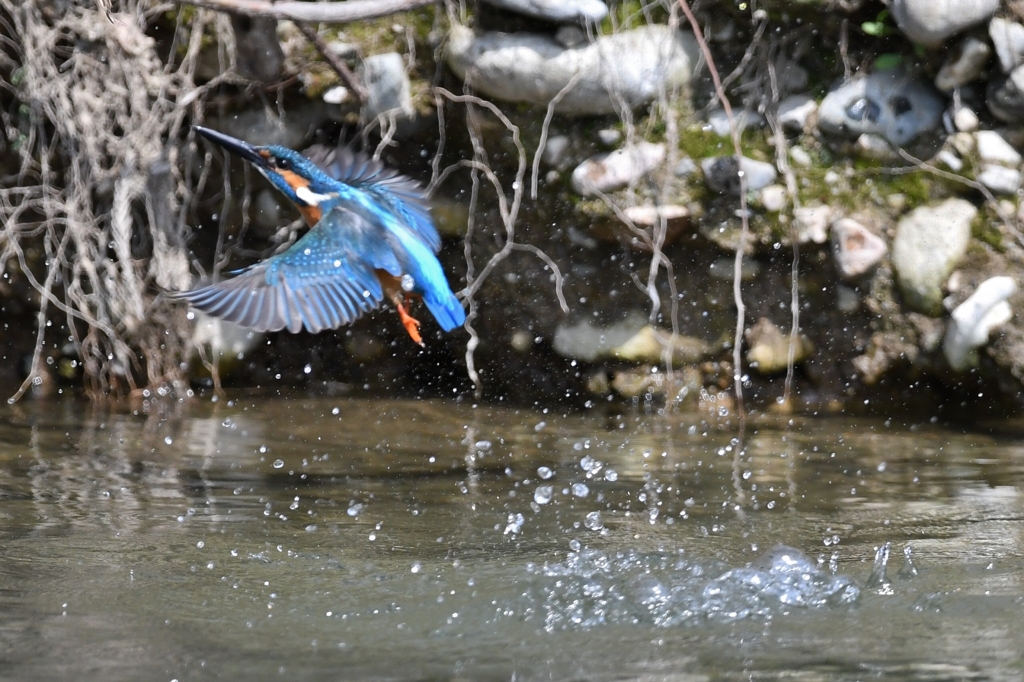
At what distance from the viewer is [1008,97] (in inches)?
173

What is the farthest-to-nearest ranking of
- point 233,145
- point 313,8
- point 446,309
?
point 233,145 < point 446,309 < point 313,8

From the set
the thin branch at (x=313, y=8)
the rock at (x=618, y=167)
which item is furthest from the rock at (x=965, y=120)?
the thin branch at (x=313, y=8)

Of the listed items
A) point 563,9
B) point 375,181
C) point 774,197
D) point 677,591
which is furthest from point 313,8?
point 774,197

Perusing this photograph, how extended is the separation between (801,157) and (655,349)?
93 cm

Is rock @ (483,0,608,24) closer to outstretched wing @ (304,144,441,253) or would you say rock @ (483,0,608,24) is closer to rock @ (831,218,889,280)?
outstretched wing @ (304,144,441,253)

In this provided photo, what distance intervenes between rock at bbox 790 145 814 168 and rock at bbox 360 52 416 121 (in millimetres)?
1537

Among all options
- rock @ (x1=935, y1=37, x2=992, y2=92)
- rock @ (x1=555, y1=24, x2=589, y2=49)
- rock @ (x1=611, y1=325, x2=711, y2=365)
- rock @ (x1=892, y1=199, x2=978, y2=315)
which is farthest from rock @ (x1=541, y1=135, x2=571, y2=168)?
rock @ (x1=935, y1=37, x2=992, y2=92)

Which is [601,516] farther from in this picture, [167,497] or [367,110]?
[367,110]

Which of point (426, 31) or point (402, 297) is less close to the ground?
point (426, 31)

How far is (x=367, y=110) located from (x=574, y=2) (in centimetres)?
91

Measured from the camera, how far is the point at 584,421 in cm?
462

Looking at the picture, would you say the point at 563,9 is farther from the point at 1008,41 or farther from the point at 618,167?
the point at 1008,41

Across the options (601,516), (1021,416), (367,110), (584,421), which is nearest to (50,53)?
(367,110)

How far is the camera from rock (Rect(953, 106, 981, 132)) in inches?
177
